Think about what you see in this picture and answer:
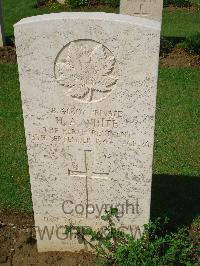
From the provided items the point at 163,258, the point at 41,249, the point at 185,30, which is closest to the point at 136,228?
the point at 163,258

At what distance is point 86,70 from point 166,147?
3.20 meters

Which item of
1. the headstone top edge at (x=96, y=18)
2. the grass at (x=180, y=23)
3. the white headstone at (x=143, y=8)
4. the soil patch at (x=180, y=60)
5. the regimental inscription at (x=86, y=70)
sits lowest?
the soil patch at (x=180, y=60)

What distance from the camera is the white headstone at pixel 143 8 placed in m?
9.69

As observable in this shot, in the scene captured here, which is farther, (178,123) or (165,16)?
(165,16)

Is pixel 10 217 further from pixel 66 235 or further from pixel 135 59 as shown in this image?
pixel 135 59

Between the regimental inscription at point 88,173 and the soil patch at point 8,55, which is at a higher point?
the regimental inscription at point 88,173

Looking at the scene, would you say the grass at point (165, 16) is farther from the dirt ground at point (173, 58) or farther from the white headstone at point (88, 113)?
the white headstone at point (88, 113)

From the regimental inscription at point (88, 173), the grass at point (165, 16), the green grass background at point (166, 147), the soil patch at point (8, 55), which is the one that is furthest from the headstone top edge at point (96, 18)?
the grass at point (165, 16)

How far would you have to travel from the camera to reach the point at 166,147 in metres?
6.15

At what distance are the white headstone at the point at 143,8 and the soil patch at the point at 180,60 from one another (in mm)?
955

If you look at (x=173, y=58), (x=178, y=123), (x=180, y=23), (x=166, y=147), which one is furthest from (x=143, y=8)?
(x=166, y=147)

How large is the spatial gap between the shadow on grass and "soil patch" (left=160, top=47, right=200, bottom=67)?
4.68 meters

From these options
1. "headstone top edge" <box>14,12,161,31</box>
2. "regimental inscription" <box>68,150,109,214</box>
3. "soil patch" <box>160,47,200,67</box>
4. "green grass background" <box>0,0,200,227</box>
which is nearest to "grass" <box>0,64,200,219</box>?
"green grass background" <box>0,0,200,227</box>

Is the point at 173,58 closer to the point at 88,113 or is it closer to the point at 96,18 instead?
the point at 88,113
